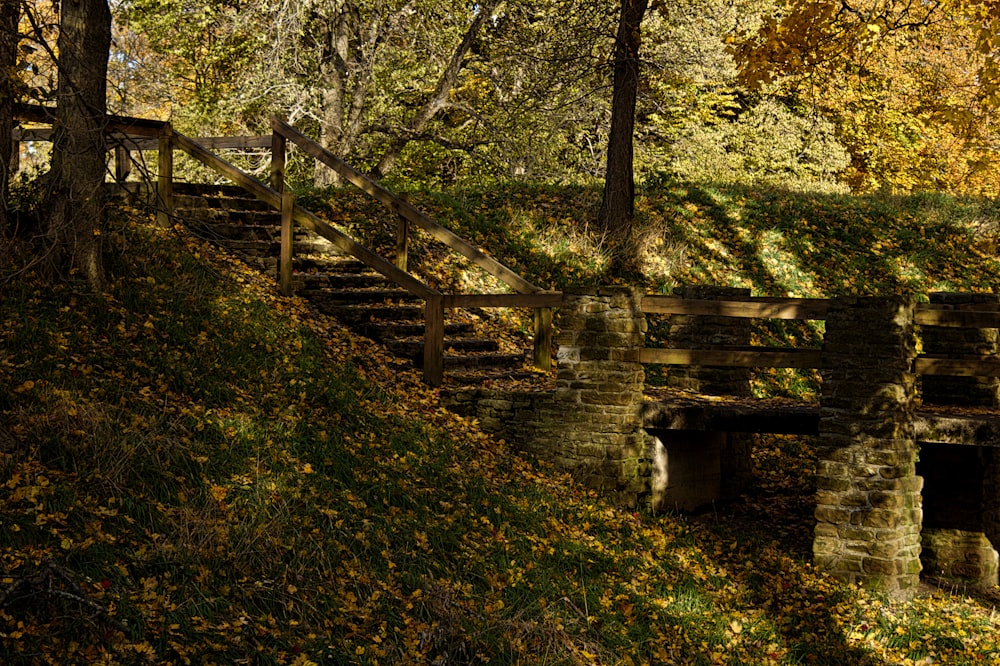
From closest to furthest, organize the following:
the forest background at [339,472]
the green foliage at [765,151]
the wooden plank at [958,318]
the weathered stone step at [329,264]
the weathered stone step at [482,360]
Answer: the forest background at [339,472]
the wooden plank at [958,318]
the weathered stone step at [482,360]
the weathered stone step at [329,264]
the green foliage at [765,151]

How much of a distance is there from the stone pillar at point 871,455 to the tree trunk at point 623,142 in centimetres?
650

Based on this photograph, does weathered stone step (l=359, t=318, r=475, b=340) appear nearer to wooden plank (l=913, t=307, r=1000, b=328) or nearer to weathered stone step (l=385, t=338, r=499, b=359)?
weathered stone step (l=385, t=338, r=499, b=359)

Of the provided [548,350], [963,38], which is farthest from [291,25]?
[963,38]

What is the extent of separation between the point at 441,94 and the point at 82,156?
11169 millimetres

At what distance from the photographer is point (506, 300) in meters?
10.6

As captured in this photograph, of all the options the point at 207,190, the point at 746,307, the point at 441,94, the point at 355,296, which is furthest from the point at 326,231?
the point at 441,94

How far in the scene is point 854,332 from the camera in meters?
9.24

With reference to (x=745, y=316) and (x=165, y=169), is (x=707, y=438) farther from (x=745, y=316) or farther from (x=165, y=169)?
(x=165, y=169)

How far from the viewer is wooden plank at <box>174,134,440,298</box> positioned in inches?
428

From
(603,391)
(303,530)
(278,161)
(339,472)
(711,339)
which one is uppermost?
(278,161)

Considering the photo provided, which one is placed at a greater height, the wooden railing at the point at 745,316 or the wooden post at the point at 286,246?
the wooden post at the point at 286,246

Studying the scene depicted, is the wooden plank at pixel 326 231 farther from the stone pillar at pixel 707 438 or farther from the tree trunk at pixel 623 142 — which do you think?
the tree trunk at pixel 623 142

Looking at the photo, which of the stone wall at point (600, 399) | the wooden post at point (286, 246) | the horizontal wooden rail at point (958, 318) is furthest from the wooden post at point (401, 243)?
the horizontal wooden rail at point (958, 318)

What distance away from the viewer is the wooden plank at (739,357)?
31.5ft
